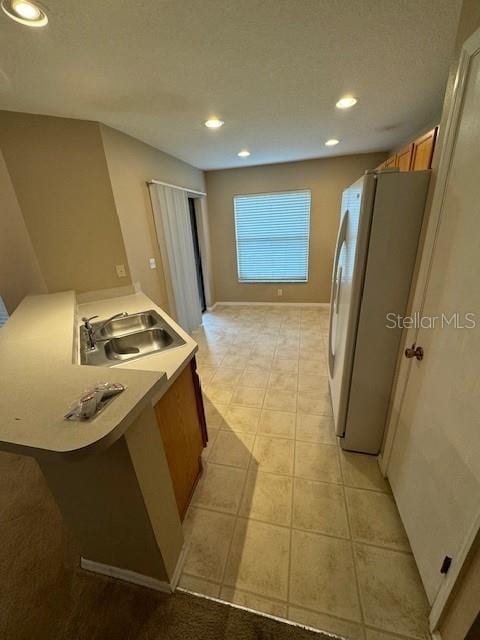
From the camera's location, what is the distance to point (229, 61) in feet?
4.53

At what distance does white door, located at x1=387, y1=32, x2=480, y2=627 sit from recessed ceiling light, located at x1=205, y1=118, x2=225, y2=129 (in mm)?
1797

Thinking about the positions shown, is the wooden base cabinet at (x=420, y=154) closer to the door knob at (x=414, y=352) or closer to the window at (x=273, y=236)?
the door knob at (x=414, y=352)

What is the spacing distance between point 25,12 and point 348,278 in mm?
1886

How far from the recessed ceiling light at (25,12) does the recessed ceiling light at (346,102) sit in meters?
1.85

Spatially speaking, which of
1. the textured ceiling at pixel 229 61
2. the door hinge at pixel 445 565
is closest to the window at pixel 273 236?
the textured ceiling at pixel 229 61

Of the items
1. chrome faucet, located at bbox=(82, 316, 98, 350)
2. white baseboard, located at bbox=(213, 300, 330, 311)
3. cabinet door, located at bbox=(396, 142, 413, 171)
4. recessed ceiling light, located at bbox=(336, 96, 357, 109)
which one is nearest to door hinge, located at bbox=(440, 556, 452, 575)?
chrome faucet, located at bbox=(82, 316, 98, 350)

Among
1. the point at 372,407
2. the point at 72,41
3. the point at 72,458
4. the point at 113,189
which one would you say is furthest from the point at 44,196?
the point at 372,407

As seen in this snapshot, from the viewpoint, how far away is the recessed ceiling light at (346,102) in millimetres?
1869

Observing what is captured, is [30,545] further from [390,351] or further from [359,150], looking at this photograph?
[359,150]

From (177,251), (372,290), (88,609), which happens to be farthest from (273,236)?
(88,609)

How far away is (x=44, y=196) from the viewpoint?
6.54ft

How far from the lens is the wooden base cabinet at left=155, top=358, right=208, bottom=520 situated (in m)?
1.16

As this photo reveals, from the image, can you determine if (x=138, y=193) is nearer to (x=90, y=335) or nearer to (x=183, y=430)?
(x=90, y=335)

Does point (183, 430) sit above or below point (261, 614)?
above
